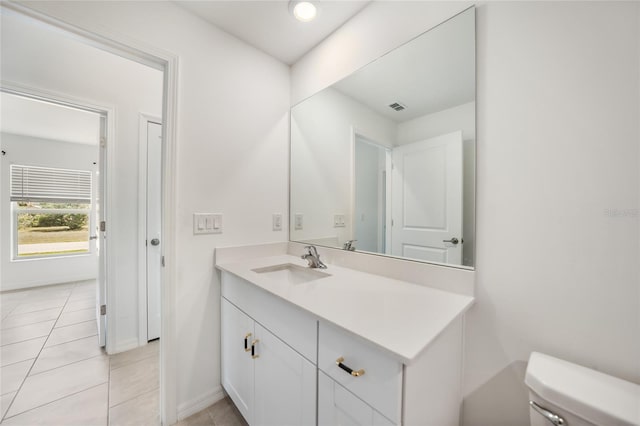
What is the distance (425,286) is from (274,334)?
72cm

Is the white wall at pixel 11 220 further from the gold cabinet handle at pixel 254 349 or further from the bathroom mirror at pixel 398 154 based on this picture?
the gold cabinet handle at pixel 254 349

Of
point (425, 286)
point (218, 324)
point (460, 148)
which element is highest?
point (460, 148)

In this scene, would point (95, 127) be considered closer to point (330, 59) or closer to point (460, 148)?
point (330, 59)

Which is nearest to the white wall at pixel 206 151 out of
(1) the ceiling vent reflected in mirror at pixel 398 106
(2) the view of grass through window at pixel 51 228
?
(1) the ceiling vent reflected in mirror at pixel 398 106

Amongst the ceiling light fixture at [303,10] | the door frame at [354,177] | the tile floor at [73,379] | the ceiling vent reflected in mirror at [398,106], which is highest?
the ceiling light fixture at [303,10]

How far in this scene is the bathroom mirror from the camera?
3.46 feet

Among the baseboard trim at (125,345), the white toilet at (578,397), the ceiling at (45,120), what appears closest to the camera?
the white toilet at (578,397)

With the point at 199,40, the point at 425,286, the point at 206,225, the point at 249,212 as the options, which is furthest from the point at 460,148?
the point at 199,40

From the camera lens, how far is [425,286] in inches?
44.5

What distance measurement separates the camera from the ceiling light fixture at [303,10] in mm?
1344

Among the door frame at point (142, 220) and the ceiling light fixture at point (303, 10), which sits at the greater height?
the ceiling light fixture at point (303, 10)

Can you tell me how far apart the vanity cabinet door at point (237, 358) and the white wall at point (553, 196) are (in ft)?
3.30

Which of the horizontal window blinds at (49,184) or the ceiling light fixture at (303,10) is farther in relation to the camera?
the horizontal window blinds at (49,184)

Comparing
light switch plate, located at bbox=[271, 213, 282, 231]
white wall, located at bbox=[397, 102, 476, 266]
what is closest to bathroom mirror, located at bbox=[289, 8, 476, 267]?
white wall, located at bbox=[397, 102, 476, 266]
